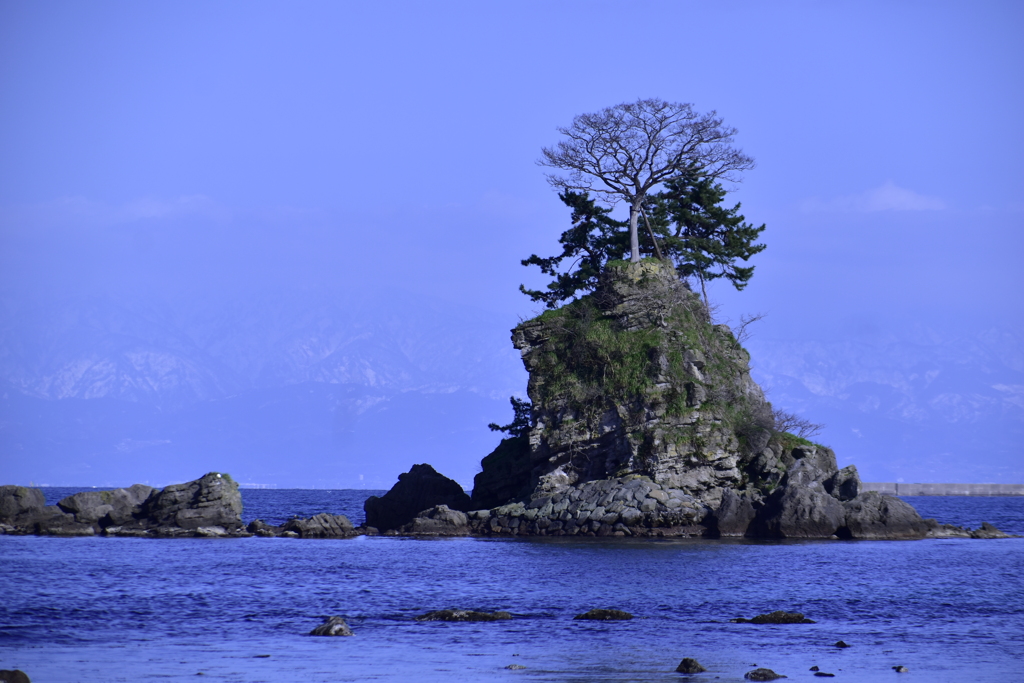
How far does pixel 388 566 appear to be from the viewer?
45438 millimetres

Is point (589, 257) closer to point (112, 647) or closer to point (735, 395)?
point (735, 395)

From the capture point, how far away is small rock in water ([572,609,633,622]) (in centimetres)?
3031

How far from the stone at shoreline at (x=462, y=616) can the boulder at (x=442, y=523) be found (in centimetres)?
3093

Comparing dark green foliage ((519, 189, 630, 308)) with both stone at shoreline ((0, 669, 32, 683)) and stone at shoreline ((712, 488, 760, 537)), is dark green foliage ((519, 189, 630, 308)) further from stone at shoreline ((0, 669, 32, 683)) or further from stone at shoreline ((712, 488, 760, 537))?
stone at shoreline ((0, 669, 32, 683))

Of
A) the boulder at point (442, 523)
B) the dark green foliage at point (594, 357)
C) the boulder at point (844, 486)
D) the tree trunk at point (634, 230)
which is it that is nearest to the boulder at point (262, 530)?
the boulder at point (442, 523)

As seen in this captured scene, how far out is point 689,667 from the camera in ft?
72.3

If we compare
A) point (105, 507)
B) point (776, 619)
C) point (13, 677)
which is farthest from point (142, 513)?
point (13, 677)

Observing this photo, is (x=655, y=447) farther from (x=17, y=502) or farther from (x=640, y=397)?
(x=17, y=502)

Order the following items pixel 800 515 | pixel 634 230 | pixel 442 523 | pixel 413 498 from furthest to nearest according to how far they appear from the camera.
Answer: pixel 413 498 → pixel 634 230 → pixel 442 523 → pixel 800 515

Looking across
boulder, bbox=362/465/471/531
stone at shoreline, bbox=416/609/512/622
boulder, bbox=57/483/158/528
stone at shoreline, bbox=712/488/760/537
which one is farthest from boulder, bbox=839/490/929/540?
boulder, bbox=57/483/158/528

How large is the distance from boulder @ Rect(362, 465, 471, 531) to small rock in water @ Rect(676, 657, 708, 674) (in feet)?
157

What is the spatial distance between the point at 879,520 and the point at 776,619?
3148 cm

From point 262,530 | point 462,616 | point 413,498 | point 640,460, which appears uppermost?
point 640,460

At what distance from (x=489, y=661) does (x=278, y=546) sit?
120 ft
